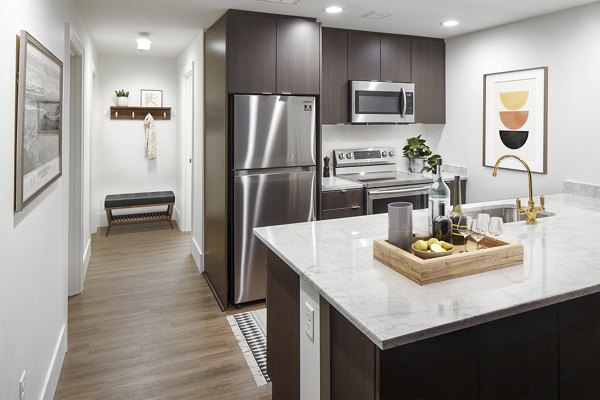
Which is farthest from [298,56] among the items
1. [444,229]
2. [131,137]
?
[131,137]

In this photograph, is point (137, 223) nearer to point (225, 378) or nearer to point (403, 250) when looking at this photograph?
point (225, 378)

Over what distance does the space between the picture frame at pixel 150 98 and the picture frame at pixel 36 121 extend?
3.84 m

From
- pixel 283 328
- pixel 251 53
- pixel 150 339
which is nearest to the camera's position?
pixel 283 328

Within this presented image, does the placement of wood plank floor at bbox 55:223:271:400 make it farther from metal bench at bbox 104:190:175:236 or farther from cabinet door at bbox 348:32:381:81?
cabinet door at bbox 348:32:381:81

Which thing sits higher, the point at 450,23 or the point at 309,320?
the point at 450,23

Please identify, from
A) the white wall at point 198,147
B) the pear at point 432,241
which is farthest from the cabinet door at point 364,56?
the pear at point 432,241

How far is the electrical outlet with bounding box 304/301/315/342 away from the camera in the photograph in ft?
5.21

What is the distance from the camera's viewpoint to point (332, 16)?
11.6 feet

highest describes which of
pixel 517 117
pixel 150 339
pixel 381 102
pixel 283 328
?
pixel 381 102

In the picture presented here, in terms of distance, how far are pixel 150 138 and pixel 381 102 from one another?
344 cm

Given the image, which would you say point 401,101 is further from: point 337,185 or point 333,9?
point 333,9

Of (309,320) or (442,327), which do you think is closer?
(442,327)

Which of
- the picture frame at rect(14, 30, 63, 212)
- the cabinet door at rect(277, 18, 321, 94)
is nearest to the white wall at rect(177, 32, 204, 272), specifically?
the cabinet door at rect(277, 18, 321, 94)

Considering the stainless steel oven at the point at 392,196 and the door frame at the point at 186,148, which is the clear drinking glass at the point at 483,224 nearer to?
the stainless steel oven at the point at 392,196
